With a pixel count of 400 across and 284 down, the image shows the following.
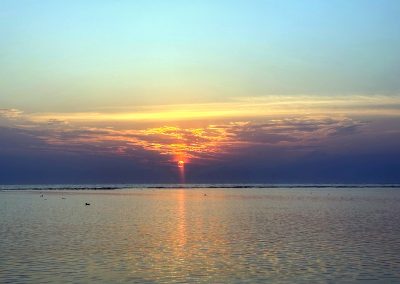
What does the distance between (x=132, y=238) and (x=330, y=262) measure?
1917 centimetres

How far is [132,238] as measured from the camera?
156 ft

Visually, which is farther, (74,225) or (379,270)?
(74,225)

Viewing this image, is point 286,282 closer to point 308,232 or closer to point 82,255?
point 82,255

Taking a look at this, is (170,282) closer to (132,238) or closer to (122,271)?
(122,271)

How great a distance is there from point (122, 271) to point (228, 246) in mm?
12493

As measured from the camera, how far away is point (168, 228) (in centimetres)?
5731

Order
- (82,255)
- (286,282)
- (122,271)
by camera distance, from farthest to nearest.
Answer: (82,255), (122,271), (286,282)

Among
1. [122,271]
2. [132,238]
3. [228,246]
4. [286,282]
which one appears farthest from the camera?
[132,238]

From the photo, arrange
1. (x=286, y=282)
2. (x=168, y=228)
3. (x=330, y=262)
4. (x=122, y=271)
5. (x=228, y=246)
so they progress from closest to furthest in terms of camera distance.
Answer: (x=286, y=282) < (x=122, y=271) < (x=330, y=262) < (x=228, y=246) < (x=168, y=228)

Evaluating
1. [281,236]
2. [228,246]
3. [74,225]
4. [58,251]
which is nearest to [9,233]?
[74,225]

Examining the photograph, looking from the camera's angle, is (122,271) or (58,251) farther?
(58,251)

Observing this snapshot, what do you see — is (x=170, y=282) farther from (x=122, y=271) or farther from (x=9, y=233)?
(x=9, y=233)

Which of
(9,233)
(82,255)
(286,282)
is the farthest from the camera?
(9,233)

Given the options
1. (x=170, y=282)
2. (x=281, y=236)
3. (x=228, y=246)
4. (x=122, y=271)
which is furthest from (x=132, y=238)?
(x=170, y=282)
